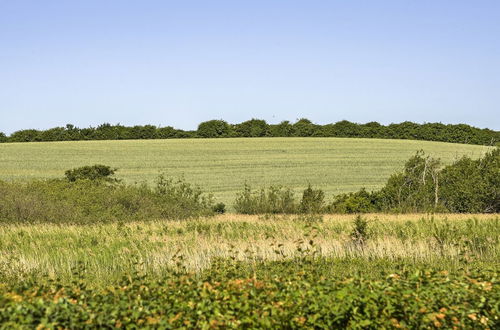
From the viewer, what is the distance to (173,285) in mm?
9008

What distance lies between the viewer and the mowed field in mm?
49250

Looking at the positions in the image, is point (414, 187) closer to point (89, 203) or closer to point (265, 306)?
point (89, 203)

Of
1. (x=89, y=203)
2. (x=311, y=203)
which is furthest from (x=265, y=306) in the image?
(x=311, y=203)

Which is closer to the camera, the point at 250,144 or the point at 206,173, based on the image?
the point at 206,173

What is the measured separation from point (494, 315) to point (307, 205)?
24259 millimetres

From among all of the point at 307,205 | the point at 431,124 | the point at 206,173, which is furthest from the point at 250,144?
the point at 307,205

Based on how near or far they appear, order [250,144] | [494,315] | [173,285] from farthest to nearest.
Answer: [250,144] < [173,285] < [494,315]

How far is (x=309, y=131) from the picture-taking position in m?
75.9

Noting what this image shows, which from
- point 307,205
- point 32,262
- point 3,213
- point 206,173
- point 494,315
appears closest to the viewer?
point 494,315

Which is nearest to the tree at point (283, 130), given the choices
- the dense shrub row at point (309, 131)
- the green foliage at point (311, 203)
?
the dense shrub row at point (309, 131)

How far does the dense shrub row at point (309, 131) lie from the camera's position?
73250 millimetres

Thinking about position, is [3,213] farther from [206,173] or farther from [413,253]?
[206,173]

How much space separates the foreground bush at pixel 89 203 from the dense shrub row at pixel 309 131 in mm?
39937

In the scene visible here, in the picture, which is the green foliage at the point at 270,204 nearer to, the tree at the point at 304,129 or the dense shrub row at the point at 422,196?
the dense shrub row at the point at 422,196
